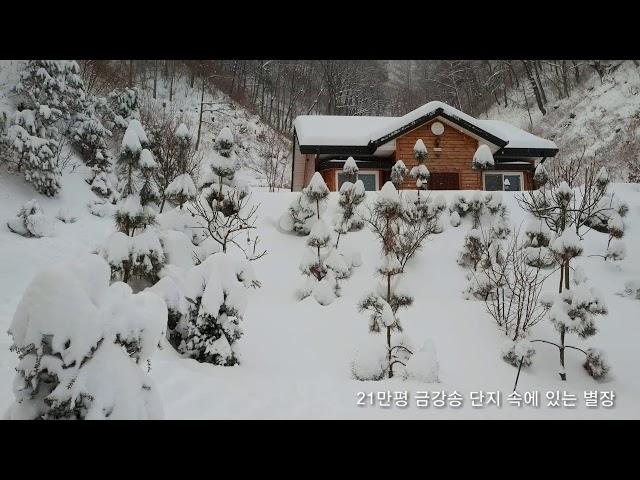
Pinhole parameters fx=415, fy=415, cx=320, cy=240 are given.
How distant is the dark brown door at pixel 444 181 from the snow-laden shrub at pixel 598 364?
9.93m

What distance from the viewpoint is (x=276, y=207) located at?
45.9 feet

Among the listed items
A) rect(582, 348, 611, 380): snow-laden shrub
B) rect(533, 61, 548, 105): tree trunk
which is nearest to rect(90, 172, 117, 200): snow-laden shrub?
rect(582, 348, 611, 380): snow-laden shrub

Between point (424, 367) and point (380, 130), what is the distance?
11.6 meters

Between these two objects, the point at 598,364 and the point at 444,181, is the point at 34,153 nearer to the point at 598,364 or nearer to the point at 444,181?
the point at 444,181

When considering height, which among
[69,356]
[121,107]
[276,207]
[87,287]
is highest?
[121,107]

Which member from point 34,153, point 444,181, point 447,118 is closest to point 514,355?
point 444,181

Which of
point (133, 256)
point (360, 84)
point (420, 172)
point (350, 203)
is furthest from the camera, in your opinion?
point (360, 84)

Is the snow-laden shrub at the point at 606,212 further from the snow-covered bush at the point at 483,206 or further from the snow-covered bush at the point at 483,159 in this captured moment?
the snow-covered bush at the point at 483,159

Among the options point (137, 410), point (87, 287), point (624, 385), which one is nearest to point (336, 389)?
point (137, 410)

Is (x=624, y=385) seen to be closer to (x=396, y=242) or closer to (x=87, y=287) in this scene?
(x=396, y=242)

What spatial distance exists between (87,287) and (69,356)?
45 cm

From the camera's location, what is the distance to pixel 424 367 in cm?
606
